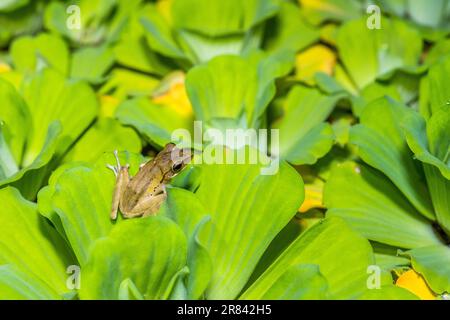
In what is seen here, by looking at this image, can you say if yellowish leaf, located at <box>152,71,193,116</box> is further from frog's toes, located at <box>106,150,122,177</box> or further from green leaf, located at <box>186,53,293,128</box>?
frog's toes, located at <box>106,150,122,177</box>

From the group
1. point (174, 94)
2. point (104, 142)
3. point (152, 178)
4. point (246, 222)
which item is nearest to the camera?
point (246, 222)

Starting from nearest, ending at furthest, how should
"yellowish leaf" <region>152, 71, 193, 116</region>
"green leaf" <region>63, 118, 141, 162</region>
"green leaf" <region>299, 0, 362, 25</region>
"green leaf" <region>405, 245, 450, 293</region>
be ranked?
"green leaf" <region>405, 245, 450, 293</region>
"green leaf" <region>63, 118, 141, 162</region>
"yellowish leaf" <region>152, 71, 193, 116</region>
"green leaf" <region>299, 0, 362, 25</region>

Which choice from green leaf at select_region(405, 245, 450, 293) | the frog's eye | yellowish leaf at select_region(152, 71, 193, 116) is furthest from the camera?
yellowish leaf at select_region(152, 71, 193, 116)

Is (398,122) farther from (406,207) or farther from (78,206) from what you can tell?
(78,206)

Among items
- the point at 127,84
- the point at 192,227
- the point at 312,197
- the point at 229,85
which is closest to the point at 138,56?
the point at 127,84

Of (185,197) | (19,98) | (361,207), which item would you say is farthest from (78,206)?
(361,207)

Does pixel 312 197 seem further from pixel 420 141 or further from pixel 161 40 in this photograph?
pixel 161 40

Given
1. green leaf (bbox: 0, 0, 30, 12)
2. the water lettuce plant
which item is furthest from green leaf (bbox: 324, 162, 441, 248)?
green leaf (bbox: 0, 0, 30, 12)

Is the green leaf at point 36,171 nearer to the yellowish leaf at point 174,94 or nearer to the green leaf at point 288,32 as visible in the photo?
the yellowish leaf at point 174,94
